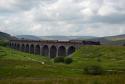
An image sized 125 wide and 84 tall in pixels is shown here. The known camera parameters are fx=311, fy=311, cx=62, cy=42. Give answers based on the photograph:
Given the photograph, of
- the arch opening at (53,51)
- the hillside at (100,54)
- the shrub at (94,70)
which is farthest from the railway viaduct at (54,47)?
the shrub at (94,70)

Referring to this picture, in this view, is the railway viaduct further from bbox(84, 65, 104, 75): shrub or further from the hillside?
bbox(84, 65, 104, 75): shrub

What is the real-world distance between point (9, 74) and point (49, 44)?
319ft

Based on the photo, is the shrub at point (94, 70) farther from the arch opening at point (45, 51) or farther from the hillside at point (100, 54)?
the arch opening at point (45, 51)

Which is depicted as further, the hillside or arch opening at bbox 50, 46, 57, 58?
arch opening at bbox 50, 46, 57, 58

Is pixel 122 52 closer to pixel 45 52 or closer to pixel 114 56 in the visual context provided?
pixel 114 56

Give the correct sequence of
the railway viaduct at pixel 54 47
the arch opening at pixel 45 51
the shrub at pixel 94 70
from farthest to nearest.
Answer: the arch opening at pixel 45 51 → the railway viaduct at pixel 54 47 → the shrub at pixel 94 70

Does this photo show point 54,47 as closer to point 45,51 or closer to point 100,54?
point 45,51

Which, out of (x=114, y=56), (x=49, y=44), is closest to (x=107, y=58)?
(x=114, y=56)

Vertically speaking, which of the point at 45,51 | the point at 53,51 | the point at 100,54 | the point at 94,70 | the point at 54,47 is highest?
the point at 54,47

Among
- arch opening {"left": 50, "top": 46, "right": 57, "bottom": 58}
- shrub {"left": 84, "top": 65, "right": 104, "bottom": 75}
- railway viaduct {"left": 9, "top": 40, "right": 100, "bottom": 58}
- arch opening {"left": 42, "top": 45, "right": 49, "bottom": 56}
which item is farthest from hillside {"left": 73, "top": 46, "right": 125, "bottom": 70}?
arch opening {"left": 42, "top": 45, "right": 49, "bottom": 56}

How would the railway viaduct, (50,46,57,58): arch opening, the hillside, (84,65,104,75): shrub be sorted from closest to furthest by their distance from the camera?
(84,65,104,75): shrub < the hillside < the railway viaduct < (50,46,57,58): arch opening

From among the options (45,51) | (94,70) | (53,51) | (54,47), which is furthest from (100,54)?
(45,51)

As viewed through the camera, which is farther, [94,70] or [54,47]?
[54,47]

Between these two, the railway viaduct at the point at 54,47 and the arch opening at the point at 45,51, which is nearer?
the railway viaduct at the point at 54,47
